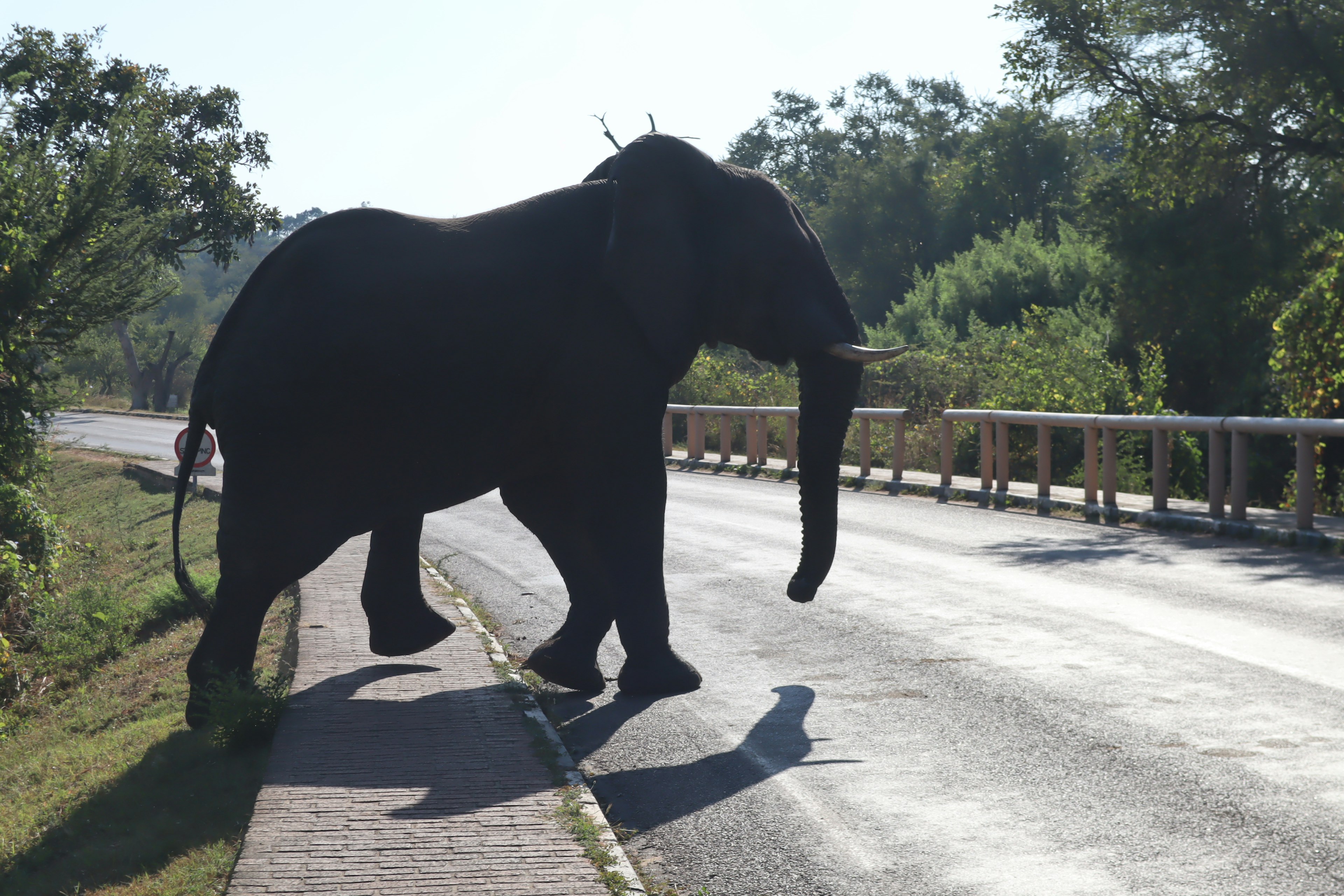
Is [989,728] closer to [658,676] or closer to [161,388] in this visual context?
[658,676]

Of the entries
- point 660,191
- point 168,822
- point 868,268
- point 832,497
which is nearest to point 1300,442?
point 832,497

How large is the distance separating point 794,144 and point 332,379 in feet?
282

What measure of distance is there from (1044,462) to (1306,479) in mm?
3778

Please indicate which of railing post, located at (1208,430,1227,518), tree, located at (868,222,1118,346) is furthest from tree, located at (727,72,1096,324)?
railing post, located at (1208,430,1227,518)

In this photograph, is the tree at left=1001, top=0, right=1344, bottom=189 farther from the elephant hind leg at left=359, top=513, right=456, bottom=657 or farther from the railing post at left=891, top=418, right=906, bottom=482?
the elephant hind leg at left=359, top=513, right=456, bottom=657

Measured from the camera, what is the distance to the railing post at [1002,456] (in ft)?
54.8

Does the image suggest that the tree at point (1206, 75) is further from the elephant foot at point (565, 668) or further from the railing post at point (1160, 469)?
the elephant foot at point (565, 668)

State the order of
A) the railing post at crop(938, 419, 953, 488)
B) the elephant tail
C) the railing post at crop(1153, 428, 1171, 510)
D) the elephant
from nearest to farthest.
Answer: the elephant < the elephant tail < the railing post at crop(1153, 428, 1171, 510) < the railing post at crop(938, 419, 953, 488)

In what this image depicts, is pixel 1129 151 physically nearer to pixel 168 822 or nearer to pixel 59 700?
pixel 59 700

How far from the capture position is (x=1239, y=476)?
13.0m

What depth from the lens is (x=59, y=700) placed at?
10305 millimetres

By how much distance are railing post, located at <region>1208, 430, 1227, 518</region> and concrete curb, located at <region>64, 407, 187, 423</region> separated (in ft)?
144

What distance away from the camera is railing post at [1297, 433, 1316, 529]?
12.2 metres

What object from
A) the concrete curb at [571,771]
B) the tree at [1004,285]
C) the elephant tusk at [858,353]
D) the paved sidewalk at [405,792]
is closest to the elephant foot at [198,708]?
the paved sidewalk at [405,792]
